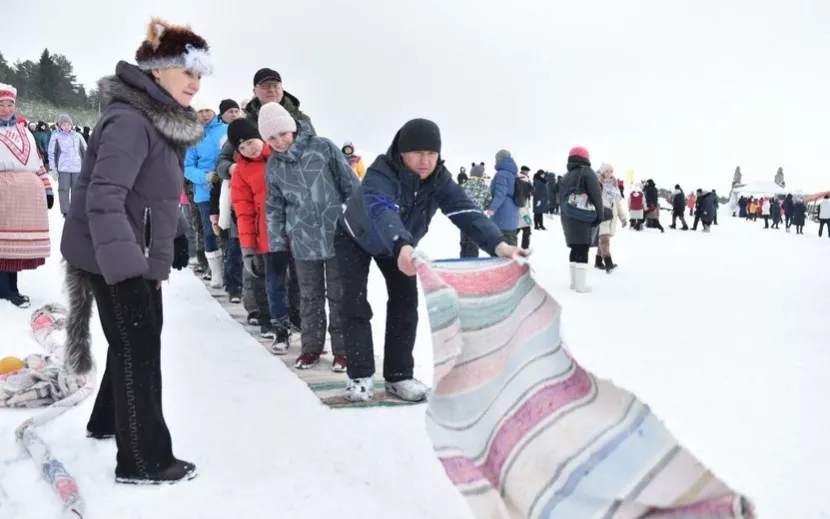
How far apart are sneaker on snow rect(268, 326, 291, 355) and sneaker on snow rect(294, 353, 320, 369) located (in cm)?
40

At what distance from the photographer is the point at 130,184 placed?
96.0 inches

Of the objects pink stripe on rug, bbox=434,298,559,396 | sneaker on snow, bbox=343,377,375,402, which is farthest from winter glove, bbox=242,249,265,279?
pink stripe on rug, bbox=434,298,559,396

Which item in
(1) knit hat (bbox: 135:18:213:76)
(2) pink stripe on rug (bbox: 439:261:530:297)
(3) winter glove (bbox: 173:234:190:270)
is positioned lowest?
(2) pink stripe on rug (bbox: 439:261:530:297)

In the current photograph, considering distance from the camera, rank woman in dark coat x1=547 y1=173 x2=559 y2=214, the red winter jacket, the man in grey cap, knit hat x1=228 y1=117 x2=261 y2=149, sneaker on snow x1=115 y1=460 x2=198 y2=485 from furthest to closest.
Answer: woman in dark coat x1=547 y1=173 x2=559 y2=214, the man in grey cap, the red winter jacket, knit hat x1=228 y1=117 x2=261 y2=149, sneaker on snow x1=115 y1=460 x2=198 y2=485

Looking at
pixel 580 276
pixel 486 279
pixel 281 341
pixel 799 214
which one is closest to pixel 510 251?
pixel 486 279

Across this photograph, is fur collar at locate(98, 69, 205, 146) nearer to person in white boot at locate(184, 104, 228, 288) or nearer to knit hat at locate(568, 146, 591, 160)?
person in white boot at locate(184, 104, 228, 288)

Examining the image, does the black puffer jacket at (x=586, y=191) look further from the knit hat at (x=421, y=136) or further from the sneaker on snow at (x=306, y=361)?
the knit hat at (x=421, y=136)

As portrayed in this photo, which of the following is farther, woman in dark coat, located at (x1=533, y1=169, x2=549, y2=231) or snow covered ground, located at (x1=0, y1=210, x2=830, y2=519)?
woman in dark coat, located at (x1=533, y1=169, x2=549, y2=231)

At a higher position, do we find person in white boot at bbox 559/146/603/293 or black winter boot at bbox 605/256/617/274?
person in white boot at bbox 559/146/603/293

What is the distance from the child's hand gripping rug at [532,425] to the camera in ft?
6.23

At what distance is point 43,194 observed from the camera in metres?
5.74

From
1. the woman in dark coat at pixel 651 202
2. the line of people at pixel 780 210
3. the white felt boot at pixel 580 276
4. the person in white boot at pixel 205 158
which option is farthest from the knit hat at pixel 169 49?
the line of people at pixel 780 210

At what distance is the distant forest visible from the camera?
172 feet

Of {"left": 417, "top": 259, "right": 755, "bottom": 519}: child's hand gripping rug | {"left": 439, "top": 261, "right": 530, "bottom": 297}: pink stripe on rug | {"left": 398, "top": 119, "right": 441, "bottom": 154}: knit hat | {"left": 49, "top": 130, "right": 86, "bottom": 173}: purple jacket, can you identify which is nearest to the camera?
{"left": 417, "top": 259, "right": 755, "bottom": 519}: child's hand gripping rug
